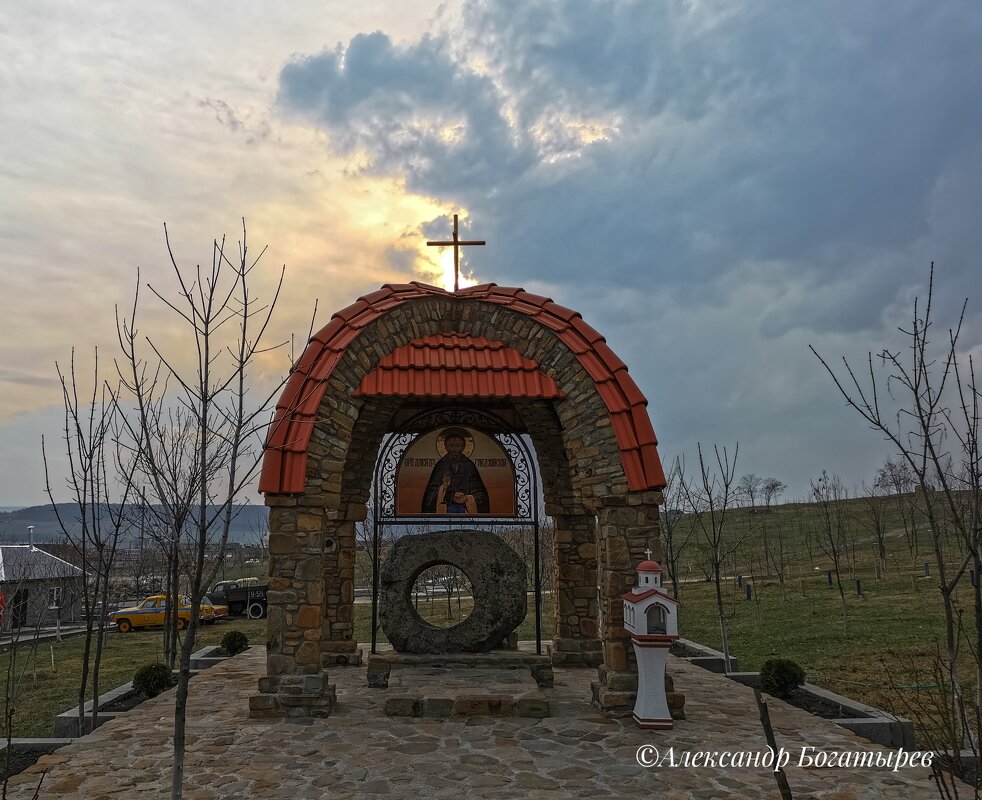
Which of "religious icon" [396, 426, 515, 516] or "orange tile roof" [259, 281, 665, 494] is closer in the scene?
"orange tile roof" [259, 281, 665, 494]

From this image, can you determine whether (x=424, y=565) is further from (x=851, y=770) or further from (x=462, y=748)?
(x=851, y=770)

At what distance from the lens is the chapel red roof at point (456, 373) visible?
9938 mm

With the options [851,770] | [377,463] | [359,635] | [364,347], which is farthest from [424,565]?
[359,635]

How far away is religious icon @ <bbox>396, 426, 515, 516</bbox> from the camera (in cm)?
1172

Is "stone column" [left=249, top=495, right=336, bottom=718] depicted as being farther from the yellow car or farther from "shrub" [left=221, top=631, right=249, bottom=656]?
the yellow car

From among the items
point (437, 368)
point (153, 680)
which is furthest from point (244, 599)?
point (437, 368)

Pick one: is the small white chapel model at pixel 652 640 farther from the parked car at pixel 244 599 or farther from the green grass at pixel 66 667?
the parked car at pixel 244 599

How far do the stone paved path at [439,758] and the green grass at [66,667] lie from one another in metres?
1.46

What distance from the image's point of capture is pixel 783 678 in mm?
9234

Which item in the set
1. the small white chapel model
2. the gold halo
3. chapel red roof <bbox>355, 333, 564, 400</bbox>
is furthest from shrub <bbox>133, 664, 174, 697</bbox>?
the small white chapel model

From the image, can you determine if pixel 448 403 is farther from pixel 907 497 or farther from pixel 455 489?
pixel 907 497

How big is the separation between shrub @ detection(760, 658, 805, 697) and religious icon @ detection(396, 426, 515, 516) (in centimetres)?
472

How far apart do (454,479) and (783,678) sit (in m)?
5.99

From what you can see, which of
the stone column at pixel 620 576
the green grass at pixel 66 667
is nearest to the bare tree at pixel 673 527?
the stone column at pixel 620 576
